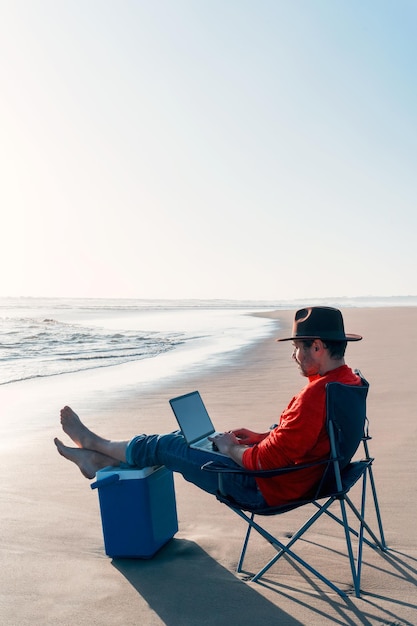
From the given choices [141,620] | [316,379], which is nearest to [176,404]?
[316,379]

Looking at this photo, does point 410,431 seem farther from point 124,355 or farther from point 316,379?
point 124,355

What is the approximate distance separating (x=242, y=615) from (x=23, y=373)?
10427 mm

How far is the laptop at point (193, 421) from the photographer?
11.6 ft

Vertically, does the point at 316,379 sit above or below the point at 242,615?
above

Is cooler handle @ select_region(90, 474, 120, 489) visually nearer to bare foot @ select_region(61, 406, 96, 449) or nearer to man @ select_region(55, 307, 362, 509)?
man @ select_region(55, 307, 362, 509)

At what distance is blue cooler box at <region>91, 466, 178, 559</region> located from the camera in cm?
366

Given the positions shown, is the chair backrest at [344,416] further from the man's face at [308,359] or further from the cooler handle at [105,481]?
the cooler handle at [105,481]

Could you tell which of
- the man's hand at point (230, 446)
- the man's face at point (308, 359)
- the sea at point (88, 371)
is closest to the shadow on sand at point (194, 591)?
the man's hand at point (230, 446)

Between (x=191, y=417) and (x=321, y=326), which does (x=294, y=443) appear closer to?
(x=321, y=326)

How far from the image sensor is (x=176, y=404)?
11.6ft

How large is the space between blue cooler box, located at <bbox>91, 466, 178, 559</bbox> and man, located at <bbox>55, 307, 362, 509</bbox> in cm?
13

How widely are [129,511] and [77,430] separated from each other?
66cm

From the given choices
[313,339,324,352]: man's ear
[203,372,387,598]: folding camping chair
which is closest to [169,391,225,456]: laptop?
[203,372,387,598]: folding camping chair

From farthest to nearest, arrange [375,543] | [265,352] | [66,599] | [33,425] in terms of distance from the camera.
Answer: [265,352], [33,425], [375,543], [66,599]
